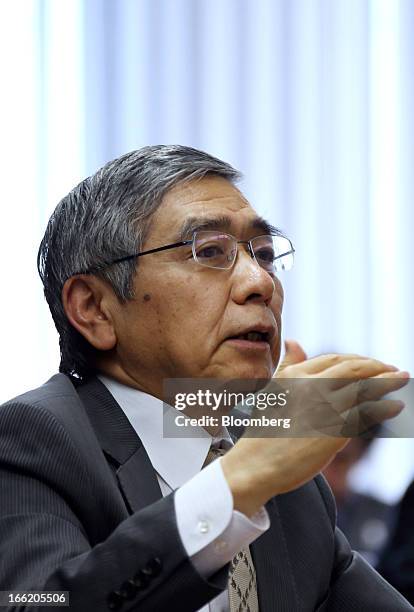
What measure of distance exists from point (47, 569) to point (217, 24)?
247 centimetres

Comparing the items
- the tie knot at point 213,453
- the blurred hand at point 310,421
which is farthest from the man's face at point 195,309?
the blurred hand at point 310,421

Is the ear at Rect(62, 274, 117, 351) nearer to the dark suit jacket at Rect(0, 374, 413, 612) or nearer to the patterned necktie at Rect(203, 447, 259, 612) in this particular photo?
the dark suit jacket at Rect(0, 374, 413, 612)

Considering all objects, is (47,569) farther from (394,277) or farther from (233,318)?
(394,277)

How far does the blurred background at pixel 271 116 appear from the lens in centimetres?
309

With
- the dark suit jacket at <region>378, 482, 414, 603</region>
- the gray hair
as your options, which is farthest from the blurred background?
the gray hair

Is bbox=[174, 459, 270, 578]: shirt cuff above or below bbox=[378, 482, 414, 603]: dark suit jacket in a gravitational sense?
above

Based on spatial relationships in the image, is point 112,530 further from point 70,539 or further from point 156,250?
point 156,250

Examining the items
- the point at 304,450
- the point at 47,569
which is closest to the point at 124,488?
the point at 47,569

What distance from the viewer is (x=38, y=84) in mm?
3131

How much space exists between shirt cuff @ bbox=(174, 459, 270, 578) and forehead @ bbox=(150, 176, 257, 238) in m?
0.57

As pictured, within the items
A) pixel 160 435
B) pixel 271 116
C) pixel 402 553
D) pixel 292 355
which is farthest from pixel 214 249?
pixel 271 116

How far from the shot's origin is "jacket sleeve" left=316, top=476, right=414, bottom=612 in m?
1.46

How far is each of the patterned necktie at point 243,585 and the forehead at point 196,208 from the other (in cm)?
48

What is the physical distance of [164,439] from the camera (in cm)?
142
